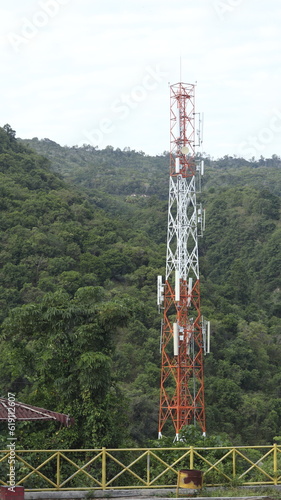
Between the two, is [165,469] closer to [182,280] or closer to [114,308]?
[114,308]

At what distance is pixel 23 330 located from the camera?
1546 cm

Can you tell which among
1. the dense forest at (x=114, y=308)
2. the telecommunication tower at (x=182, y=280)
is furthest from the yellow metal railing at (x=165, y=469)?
the telecommunication tower at (x=182, y=280)

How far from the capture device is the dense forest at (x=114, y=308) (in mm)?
14953

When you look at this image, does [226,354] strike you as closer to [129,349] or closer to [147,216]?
[129,349]

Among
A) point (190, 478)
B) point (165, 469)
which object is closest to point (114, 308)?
point (165, 469)

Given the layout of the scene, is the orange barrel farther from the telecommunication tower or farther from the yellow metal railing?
the telecommunication tower

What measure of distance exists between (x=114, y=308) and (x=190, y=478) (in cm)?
475

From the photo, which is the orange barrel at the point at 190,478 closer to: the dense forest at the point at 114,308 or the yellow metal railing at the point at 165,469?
the yellow metal railing at the point at 165,469

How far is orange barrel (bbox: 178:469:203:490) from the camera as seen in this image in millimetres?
10752

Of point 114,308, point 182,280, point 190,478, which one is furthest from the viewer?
point 182,280

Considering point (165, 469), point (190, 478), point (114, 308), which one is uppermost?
point (114, 308)

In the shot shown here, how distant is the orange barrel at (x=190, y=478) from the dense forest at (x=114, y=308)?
2952 mm

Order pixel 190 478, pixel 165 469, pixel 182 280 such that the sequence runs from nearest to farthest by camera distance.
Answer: pixel 190 478, pixel 165 469, pixel 182 280

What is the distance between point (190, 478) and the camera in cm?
1076
